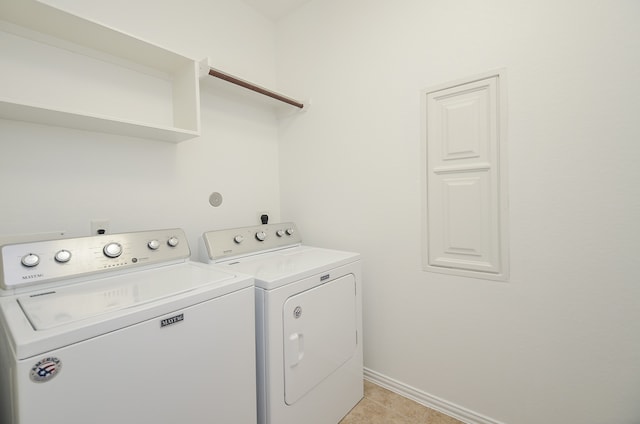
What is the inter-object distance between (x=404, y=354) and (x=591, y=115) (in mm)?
1564

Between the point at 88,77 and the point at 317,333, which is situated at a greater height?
the point at 88,77

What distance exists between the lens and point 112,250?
121 cm

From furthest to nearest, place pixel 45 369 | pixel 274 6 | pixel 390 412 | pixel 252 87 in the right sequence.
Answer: pixel 274 6 → pixel 252 87 → pixel 390 412 → pixel 45 369

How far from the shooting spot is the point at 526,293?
137 centimetres

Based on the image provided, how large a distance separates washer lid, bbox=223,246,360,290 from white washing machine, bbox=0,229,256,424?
0.11 metres

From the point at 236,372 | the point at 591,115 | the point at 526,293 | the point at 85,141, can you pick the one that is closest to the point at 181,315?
the point at 236,372

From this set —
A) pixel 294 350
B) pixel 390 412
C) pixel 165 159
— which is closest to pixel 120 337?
pixel 294 350

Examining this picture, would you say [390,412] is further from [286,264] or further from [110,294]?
[110,294]

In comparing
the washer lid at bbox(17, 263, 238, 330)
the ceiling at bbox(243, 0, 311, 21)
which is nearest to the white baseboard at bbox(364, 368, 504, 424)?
the washer lid at bbox(17, 263, 238, 330)

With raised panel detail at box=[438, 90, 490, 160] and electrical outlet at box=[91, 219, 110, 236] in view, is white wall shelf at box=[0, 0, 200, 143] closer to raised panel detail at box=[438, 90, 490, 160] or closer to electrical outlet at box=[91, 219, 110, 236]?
electrical outlet at box=[91, 219, 110, 236]

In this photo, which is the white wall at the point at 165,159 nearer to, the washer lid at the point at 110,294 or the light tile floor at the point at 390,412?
the washer lid at the point at 110,294

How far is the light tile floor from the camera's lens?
1.57 meters

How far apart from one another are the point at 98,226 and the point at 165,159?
1.70ft

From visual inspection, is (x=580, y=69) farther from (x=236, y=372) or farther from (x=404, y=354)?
(x=236, y=372)
